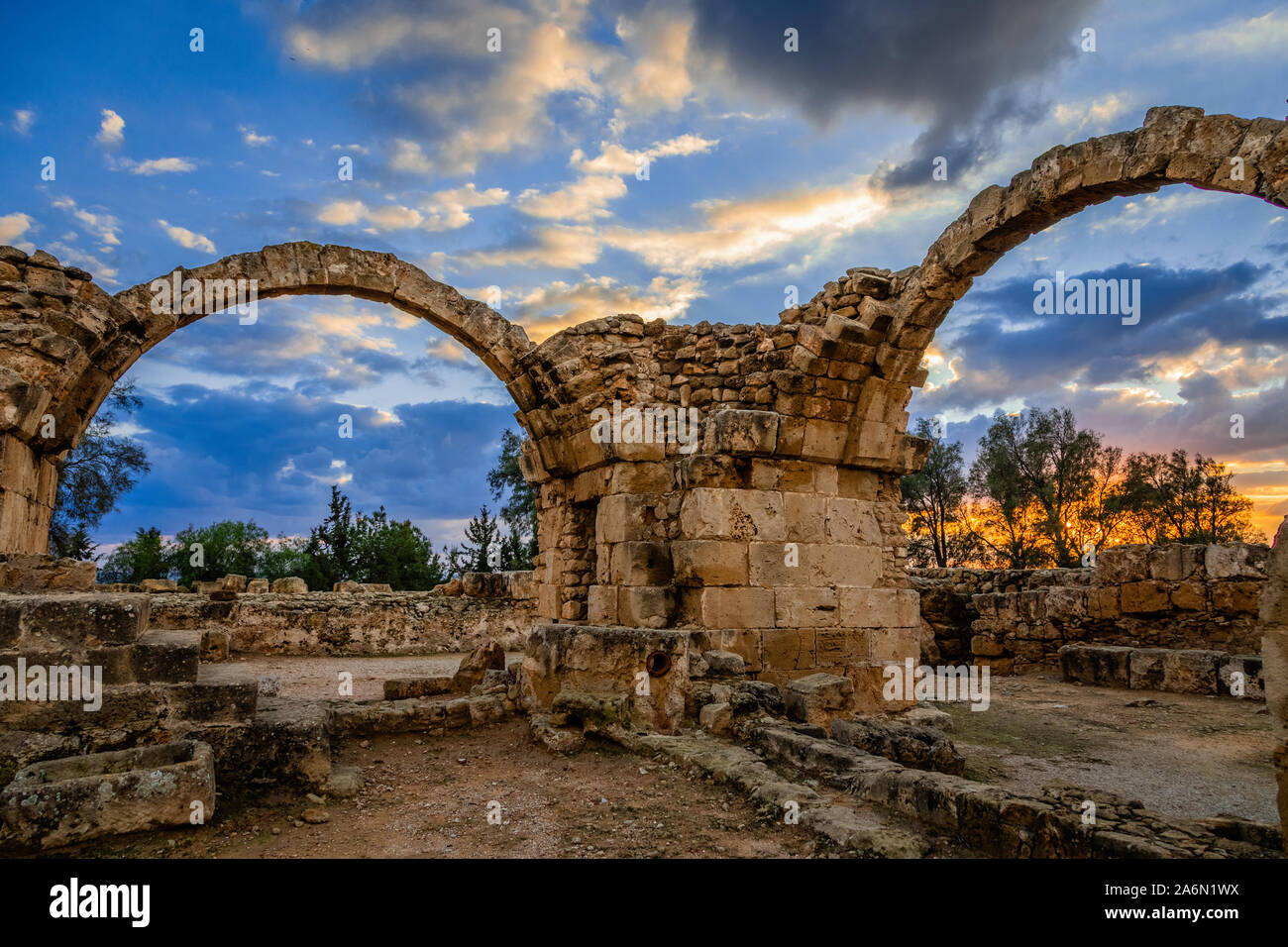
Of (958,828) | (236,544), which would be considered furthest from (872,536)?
(236,544)

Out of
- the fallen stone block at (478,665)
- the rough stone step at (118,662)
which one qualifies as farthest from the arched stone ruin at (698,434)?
the rough stone step at (118,662)

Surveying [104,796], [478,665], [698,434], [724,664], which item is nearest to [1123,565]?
[698,434]

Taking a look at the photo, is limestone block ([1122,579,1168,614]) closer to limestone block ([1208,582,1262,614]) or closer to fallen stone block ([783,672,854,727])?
limestone block ([1208,582,1262,614])

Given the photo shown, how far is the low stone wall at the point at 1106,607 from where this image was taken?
9188mm

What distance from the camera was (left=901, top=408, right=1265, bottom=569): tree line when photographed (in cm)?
2403

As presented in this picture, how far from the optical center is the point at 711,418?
684 centimetres

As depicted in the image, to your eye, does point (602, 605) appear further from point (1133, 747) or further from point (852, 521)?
point (1133, 747)

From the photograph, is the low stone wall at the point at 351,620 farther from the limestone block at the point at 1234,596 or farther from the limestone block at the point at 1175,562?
the limestone block at the point at 1234,596

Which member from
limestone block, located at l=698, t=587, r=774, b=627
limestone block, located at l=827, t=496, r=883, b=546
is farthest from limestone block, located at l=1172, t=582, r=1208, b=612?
limestone block, located at l=698, t=587, r=774, b=627

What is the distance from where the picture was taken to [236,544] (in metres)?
32.2

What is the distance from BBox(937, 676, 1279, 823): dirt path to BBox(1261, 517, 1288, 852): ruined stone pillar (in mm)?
1419

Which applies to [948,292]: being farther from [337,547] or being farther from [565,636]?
[337,547]

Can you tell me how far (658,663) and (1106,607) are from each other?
7749 mm
